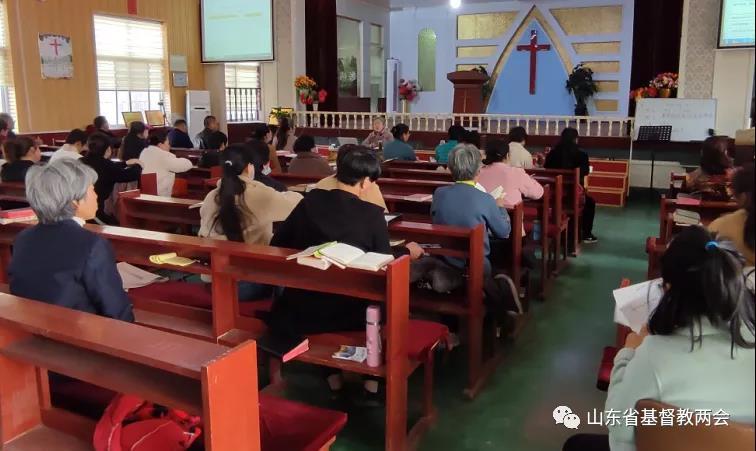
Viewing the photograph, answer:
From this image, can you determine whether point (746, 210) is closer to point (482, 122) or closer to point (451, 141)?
point (451, 141)

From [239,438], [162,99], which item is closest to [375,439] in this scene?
[239,438]

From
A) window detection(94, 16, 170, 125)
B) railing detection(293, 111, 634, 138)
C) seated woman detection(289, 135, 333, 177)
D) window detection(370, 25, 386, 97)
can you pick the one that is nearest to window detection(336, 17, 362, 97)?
window detection(370, 25, 386, 97)

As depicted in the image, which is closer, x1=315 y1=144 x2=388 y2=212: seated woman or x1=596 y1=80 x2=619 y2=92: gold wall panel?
x1=315 y1=144 x2=388 y2=212: seated woman

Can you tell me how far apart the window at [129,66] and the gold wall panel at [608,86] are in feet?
25.1

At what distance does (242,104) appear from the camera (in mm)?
12422

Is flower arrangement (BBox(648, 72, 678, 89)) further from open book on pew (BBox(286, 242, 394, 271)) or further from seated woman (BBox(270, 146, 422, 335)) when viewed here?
open book on pew (BBox(286, 242, 394, 271))

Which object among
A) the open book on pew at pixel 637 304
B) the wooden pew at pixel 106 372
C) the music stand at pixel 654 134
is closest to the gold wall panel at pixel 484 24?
the music stand at pixel 654 134

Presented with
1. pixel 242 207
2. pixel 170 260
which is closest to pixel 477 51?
pixel 242 207

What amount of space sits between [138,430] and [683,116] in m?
8.23

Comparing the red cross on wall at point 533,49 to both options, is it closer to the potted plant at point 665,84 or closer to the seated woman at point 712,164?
the potted plant at point 665,84

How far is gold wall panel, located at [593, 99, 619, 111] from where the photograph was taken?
1214 centimetres

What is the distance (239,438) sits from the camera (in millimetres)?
1486

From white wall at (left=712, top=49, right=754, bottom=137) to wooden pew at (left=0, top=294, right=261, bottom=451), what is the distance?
862 centimetres

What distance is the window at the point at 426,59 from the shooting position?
44.7 feet
